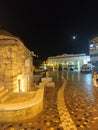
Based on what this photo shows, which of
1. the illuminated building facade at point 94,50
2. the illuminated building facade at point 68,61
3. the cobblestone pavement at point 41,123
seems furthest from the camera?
the illuminated building facade at point 68,61

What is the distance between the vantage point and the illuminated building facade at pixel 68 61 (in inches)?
1713

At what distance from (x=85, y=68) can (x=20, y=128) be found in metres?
30.6

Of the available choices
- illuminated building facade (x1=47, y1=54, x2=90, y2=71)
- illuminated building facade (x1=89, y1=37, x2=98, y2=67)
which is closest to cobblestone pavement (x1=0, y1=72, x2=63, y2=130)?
illuminated building facade (x1=89, y1=37, x2=98, y2=67)

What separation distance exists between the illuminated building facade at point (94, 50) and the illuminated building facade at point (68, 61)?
2233mm

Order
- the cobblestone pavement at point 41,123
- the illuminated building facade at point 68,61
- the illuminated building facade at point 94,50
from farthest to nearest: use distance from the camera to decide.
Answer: the illuminated building facade at point 68,61 → the illuminated building facade at point 94,50 → the cobblestone pavement at point 41,123

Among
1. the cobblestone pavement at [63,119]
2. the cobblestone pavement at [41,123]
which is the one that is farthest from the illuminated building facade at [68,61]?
the cobblestone pavement at [41,123]

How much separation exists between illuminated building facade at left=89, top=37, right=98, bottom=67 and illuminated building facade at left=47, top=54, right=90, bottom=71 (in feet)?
7.32

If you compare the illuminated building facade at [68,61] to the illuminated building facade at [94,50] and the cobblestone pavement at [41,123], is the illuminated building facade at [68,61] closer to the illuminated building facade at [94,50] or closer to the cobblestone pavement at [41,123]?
the illuminated building facade at [94,50]

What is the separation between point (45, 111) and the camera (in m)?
6.77

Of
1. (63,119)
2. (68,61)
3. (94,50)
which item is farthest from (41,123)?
(68,61)

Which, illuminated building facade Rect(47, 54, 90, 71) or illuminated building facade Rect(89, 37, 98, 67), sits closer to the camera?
illuminated building facade Rect(89, 37, 98, 67)

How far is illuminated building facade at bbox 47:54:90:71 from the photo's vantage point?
143 ft

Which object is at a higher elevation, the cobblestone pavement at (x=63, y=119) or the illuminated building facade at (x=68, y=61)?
the illuminated building facade at (x=68, y=61)

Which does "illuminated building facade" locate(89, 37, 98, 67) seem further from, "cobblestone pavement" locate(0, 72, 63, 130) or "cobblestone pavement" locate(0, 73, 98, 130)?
"cobblestone pavement" locate(0, 72, 63, 130)
